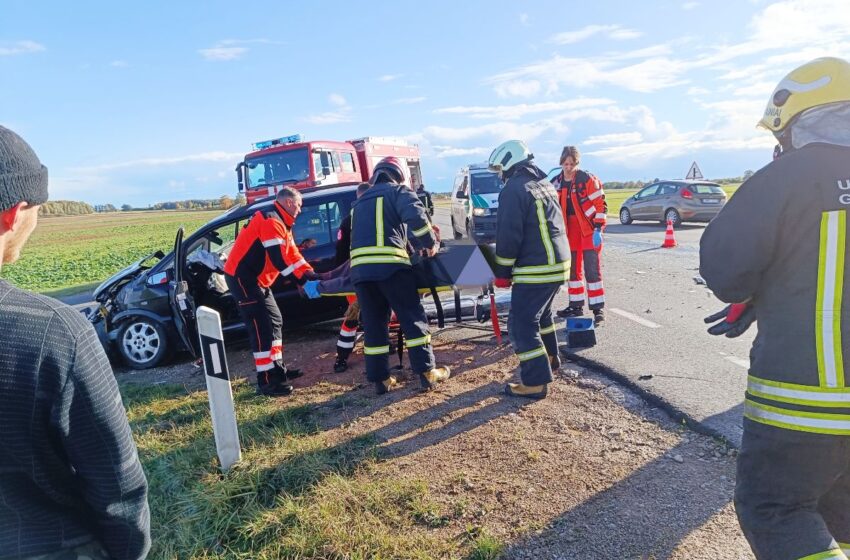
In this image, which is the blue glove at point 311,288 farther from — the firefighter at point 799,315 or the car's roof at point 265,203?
the firefighter at point 799,315

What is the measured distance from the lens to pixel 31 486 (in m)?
1.34

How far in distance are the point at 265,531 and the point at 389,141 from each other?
54.4 ft

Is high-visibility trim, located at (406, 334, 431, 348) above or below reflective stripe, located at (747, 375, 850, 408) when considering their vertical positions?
below

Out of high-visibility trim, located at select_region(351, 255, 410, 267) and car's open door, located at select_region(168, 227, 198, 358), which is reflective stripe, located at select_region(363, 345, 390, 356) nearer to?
high-visibility trim, located at select_region(351, 255, 410, 267)

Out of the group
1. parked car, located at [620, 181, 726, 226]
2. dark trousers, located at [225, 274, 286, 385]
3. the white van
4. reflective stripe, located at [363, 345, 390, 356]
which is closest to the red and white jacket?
reflective stripe, located at [363, 345, 390, 356]

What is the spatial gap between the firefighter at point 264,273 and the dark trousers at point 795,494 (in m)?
4.30

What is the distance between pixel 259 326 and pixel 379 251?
4.80 feet

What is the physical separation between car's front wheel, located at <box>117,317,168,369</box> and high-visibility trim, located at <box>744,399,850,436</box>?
6.63 meters

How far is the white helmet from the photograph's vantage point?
15.4ft

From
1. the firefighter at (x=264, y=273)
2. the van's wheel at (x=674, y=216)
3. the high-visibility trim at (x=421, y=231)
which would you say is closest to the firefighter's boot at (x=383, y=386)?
the firefighter at (x=264, y=273)

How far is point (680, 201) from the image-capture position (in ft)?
59.1

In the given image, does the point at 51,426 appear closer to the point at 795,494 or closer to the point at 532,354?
the point at 795,494

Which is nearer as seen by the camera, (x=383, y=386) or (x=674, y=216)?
(x=383, y=386)

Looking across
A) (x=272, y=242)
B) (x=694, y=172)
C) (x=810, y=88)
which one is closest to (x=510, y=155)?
(x=272, y=242)
